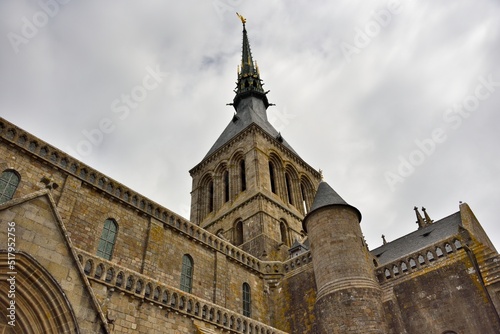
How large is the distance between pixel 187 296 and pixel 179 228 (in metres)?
5.67

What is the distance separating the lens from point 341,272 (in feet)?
56.2

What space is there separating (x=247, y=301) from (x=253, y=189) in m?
9.51

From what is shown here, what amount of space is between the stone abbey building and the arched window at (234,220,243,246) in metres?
1.37

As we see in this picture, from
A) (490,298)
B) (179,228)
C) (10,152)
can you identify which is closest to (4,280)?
(10,152)

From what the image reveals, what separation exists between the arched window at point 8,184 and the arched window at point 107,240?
365 centimetres

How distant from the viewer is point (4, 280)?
25.1 feet

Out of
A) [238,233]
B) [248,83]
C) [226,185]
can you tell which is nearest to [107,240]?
[238,233]

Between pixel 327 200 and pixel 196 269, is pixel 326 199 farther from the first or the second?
pixel 196 269

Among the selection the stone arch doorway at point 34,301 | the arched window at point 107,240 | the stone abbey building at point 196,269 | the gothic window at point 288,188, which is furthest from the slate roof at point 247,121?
the stone arch doorway at point 34,301

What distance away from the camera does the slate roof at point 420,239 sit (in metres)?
19.2

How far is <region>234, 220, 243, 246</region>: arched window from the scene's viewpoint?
27156mm

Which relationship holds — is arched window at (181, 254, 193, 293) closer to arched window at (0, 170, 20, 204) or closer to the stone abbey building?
the stone abbey building

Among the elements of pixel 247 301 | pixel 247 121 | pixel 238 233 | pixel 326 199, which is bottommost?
pixel 247 301

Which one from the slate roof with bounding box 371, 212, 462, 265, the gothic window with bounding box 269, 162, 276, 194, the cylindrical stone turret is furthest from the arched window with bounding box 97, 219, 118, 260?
the gothic window with bounding box 269, 162, 276, 194
